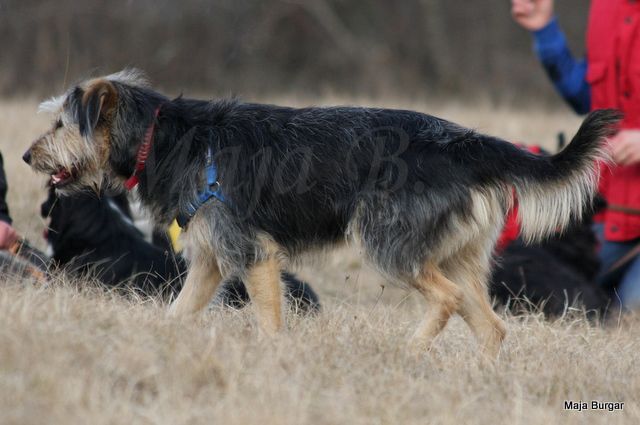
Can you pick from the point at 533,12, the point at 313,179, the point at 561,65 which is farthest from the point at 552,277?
the point at 313,179

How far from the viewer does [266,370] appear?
364cm

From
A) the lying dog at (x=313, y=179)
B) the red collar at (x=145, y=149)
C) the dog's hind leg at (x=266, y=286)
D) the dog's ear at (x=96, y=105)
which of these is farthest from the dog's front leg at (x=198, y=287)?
the dog's ear at (x=96, y=105)

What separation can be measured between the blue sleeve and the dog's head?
333 centimetres

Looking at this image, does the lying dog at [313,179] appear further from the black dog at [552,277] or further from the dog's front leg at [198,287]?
the black dog at [552,277]

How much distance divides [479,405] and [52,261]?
2.79m

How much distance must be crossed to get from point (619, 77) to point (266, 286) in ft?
11.0

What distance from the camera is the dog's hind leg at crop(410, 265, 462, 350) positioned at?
178 inches

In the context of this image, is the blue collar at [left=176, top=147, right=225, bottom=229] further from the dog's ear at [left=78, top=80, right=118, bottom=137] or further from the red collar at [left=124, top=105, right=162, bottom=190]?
the dog's ear at [left=78, top=80, right=118, bottom=137]

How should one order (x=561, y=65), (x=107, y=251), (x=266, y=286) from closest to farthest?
(x=266, y=286), (x=107, y=251), (x=561, y=65)

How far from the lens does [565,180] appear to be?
177 inches

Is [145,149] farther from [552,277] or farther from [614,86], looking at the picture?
[614,86]

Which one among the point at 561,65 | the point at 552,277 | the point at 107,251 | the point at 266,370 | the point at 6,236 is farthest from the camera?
the point at 561,65

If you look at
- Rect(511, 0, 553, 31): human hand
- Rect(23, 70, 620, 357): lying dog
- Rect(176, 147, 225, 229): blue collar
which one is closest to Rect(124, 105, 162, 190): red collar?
Rect(23, 70, 620, 357): lying dog

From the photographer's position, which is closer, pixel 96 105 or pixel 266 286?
pixel 96 105
